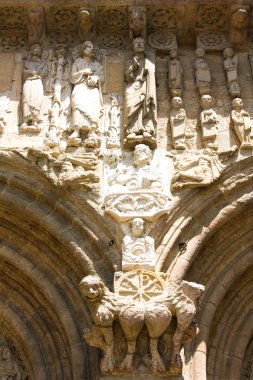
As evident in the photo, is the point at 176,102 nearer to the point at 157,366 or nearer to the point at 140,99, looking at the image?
the point at 140,99

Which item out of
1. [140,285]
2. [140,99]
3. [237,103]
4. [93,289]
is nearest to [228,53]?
[237,103]

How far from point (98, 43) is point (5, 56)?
1276 millimetres

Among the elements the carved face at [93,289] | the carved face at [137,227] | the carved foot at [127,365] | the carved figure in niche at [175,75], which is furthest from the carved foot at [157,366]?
the carved figure in niche at [175,75]

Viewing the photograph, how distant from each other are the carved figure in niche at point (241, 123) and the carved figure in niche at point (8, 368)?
12.3ft

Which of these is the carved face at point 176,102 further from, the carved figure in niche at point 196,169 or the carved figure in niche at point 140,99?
the carved figure in niche at point 196,169

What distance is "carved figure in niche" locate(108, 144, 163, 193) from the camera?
27.9 ft

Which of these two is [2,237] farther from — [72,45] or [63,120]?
[72,45]

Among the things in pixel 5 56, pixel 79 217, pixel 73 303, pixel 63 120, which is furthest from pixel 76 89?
pixel 73 303

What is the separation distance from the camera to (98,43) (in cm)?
1014

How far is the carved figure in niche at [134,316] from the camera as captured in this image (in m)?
7.35

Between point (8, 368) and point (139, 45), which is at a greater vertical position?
point (139, 45)

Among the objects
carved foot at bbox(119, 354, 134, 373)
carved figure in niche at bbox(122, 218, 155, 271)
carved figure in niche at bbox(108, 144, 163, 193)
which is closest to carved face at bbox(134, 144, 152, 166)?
carved figure in niche at bbox(108, 144, 163, 193)

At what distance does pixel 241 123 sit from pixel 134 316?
3.06 metres

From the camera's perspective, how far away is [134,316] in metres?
7.36
